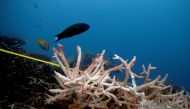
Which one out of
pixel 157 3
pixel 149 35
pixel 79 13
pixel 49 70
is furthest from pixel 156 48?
pixel 49 70

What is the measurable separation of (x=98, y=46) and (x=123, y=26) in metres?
18.3

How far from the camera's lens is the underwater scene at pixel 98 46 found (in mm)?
2504

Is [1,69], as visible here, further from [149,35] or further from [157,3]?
[149,35]

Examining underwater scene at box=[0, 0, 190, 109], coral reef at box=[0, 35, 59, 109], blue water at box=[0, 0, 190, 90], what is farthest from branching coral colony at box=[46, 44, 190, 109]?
blue water at box=[0, 0, 190, 90]

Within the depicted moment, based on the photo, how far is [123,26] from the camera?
12294 cm

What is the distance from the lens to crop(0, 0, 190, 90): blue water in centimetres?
10275

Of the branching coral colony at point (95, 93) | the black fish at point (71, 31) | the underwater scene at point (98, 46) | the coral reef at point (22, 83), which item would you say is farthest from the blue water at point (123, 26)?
the branching coral colony at point (95, 93)

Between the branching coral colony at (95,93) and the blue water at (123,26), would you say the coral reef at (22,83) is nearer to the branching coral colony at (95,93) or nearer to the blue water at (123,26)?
the branching coral colony at (95,93)

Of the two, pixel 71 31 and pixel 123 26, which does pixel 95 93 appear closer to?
pixel 71 31

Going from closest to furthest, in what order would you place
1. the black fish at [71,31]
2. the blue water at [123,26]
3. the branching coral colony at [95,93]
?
the branching coral colony at [95,93]
the black fish at [71,31]
the blue water at [123,26]

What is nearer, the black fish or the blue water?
the black fish

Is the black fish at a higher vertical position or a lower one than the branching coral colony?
higher

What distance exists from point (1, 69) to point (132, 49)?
4509 inches

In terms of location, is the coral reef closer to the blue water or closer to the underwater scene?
the underwater scene
